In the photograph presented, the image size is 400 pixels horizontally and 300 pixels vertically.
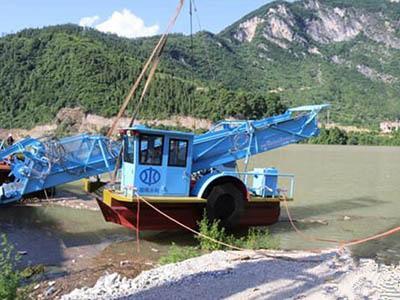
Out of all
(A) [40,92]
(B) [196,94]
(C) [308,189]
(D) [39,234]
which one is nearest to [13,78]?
(A) [40,92]

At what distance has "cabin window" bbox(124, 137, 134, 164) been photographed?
40.0 feet

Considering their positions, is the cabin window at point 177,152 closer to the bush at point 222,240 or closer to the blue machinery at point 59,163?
the bush at point 222,240

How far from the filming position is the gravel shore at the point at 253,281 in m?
7.25

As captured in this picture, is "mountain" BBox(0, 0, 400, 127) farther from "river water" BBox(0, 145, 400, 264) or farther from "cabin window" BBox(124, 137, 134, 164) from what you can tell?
"cabin window" BBox(124, 137, 134, 164)

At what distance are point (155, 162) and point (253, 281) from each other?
4.92m

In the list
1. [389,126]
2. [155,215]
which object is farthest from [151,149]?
[389,126]

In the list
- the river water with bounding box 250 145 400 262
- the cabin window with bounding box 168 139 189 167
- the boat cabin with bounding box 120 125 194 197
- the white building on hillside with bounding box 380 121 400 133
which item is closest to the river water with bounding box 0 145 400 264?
the river water with bounding box 250 145 400 262

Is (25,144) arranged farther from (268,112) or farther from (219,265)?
(268,112)

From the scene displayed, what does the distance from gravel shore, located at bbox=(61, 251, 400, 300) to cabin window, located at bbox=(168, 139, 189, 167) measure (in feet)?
10.4

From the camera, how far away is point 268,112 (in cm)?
9469

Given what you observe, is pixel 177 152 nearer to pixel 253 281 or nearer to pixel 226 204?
pixel 226 204

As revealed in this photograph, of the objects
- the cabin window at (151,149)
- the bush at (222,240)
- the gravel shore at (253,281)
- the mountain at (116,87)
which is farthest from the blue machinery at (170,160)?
the mountain at (116,87)

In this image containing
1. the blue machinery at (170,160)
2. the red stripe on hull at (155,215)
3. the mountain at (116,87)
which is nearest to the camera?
the red stripe on hull at (155,215)

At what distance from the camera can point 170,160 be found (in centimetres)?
1224
